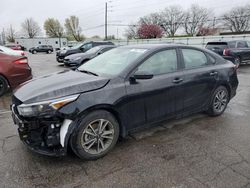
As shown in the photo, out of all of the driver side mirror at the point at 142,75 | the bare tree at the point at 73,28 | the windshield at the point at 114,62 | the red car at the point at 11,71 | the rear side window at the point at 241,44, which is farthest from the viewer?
the bare tree at the point at 73,28

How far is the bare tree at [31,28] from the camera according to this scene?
76.5m

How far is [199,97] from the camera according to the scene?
379 cm

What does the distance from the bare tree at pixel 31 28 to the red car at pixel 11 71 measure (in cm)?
7951

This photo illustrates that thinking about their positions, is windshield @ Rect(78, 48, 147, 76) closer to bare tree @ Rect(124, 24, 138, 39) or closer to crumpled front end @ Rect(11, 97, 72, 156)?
crumpled front end @ Rect(11, 97, 72, 156)

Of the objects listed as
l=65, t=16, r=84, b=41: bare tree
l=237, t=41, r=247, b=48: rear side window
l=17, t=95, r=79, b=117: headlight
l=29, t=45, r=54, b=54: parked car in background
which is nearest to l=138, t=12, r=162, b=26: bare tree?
l=65, t=16, r=84, b=41: bare tree

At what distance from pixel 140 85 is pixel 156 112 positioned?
1.79 feet

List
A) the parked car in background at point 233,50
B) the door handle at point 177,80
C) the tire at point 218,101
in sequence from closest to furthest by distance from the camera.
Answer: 1. the door handle at point 177,80
2. the tire at point 218,101
3. the parked car in background at point 233,50

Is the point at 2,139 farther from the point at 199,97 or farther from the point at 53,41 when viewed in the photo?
the point at 53,41

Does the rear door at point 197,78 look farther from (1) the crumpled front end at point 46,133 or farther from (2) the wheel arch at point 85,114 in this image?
(1) the crumpled front end at point 46,133

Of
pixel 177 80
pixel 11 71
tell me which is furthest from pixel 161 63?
pixel 11 71

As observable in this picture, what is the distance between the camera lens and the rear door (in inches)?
140

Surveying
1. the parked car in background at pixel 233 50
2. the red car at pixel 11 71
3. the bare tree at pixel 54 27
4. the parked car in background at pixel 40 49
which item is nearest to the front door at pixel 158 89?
the red car at pixel 11 71

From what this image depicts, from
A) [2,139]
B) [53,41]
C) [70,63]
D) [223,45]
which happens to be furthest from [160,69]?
[53,41]

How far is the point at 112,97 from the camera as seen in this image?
8.86ft
